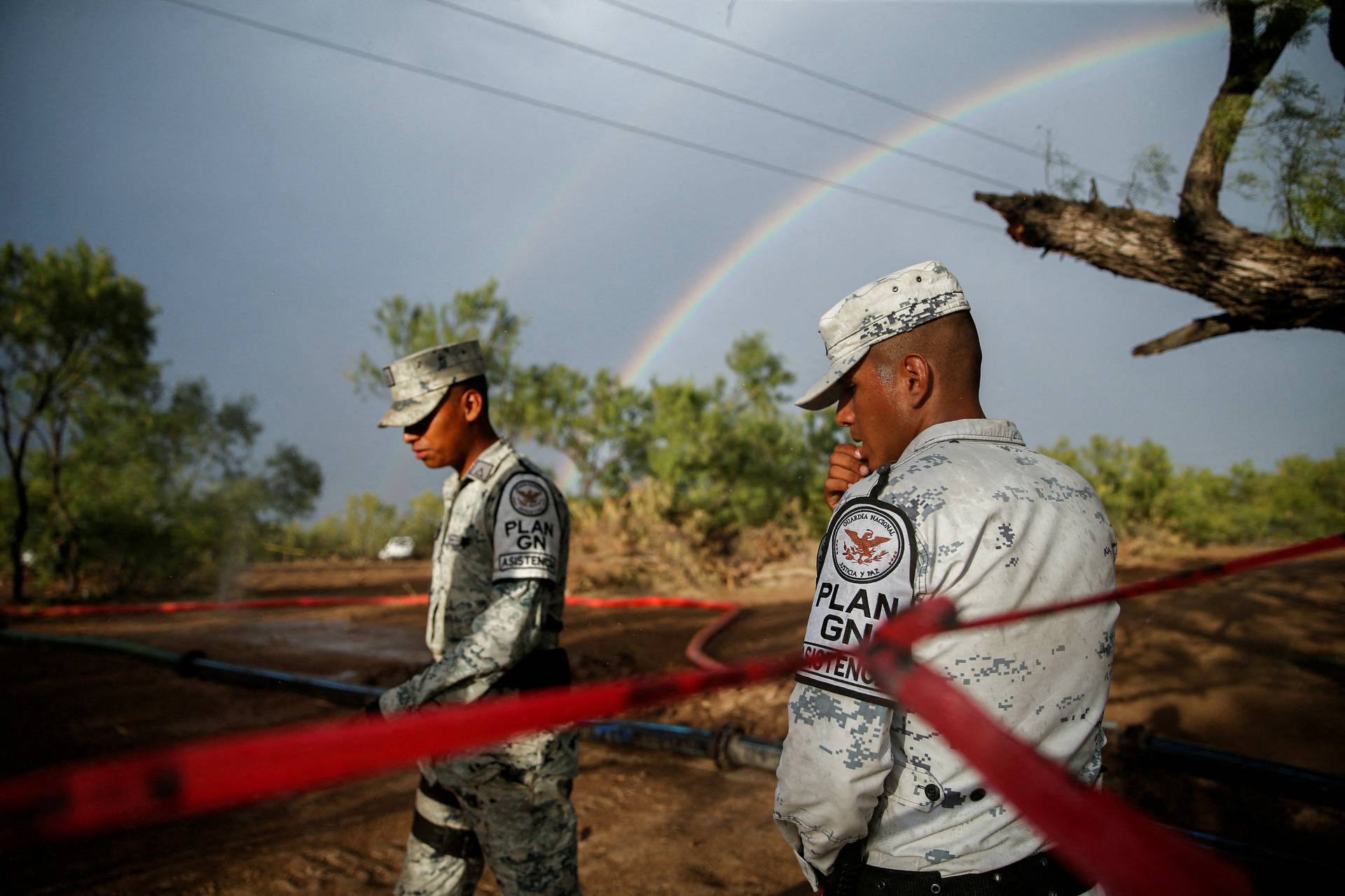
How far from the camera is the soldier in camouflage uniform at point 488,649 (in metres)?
2.39

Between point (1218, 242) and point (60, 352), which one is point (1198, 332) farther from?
point (60, 352)

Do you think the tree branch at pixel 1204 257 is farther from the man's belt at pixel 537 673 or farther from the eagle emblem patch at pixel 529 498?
the man's belt at pixel 537 673

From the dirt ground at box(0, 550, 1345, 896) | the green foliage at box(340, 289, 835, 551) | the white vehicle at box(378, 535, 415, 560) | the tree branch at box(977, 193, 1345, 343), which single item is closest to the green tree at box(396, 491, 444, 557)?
the white vehicle at box(378, 535, 415, 560)

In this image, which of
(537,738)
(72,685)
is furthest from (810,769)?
(72,685)

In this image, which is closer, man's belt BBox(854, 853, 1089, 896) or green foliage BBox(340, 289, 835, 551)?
man's belt BBox(854, 853, 1089, 896)

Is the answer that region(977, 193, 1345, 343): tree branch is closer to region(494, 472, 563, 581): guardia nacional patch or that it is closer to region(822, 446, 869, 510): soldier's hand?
region(822, 446, 869, 510): soldier's hand

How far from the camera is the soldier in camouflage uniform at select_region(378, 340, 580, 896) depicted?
239 cm

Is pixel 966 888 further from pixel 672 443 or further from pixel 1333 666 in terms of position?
pixel 672 443

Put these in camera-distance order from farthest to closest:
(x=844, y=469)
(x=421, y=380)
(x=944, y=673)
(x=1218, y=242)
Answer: (x=1218, y=242), (x=421, y=380), (x=844, y=469), (x=944, y=673)

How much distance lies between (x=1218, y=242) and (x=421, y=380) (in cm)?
468

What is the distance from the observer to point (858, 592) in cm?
132

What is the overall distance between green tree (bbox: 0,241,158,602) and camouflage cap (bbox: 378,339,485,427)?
13921 millimetres

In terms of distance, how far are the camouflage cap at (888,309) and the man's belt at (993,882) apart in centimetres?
95

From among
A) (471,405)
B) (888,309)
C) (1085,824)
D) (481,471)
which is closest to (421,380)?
(471,405)
